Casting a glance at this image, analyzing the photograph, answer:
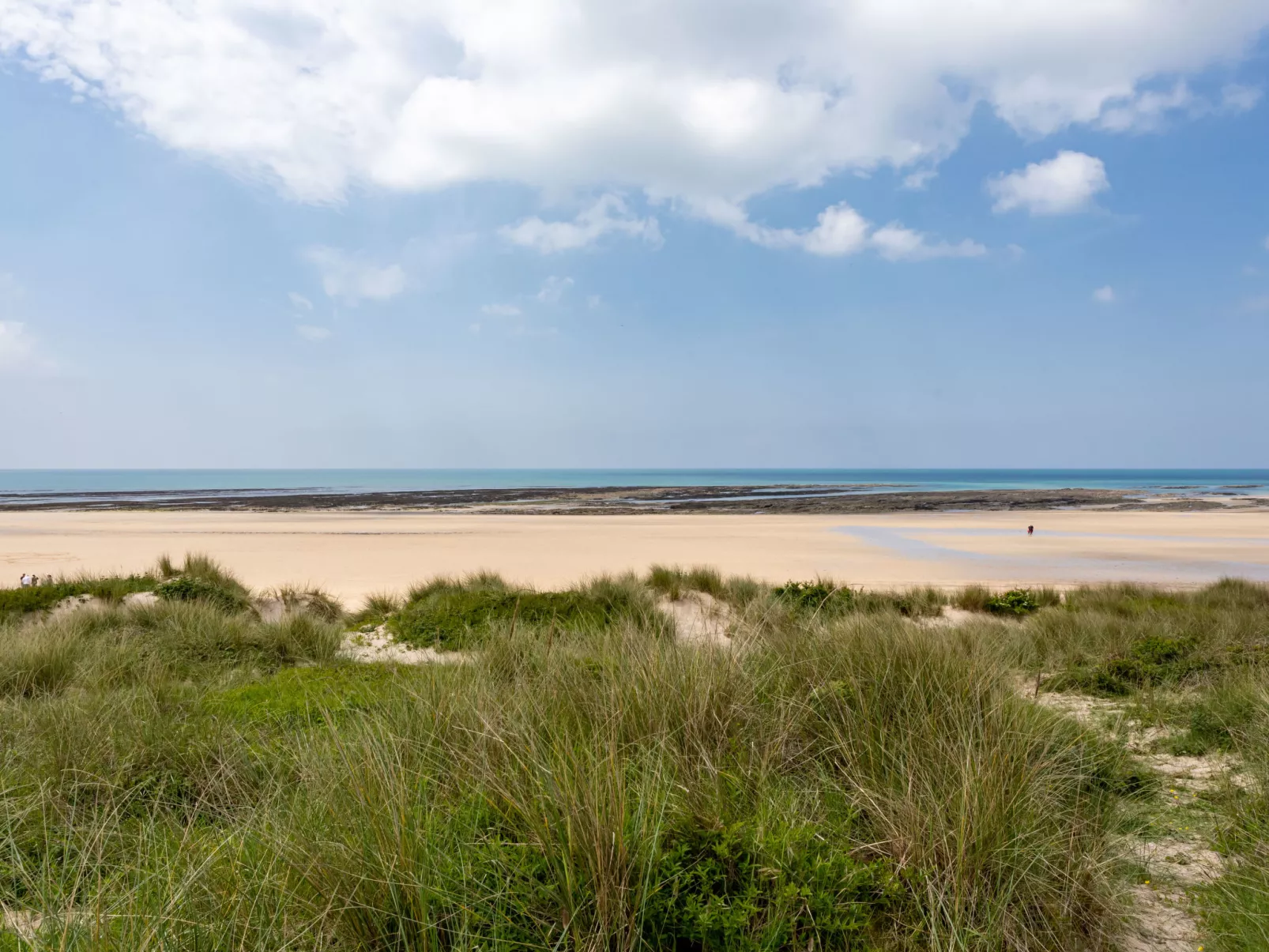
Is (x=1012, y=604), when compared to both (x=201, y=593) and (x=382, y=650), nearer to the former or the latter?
(x=382, y=650)

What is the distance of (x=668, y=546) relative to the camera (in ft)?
85.1

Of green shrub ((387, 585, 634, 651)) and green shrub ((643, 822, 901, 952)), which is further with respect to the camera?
green shrub ((387, 585, 634, 651))

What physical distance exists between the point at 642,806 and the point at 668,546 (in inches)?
921

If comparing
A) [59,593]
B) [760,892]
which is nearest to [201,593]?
[59,593]

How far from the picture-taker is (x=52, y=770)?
374 centimetres

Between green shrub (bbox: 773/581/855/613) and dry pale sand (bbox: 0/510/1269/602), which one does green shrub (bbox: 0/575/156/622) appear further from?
green shrub (bbox: 773/581/855/613)

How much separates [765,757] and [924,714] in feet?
3.35

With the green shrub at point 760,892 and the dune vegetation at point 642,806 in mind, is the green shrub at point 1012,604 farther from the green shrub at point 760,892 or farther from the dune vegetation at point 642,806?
the green shrub at point 760,892

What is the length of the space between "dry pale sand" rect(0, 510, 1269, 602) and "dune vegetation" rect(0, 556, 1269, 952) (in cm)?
1088

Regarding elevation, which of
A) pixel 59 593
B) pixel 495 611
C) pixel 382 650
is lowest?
pixel 382 650

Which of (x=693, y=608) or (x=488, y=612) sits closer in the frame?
(x=488, y=612)

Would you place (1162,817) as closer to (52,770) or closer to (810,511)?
(52,770)

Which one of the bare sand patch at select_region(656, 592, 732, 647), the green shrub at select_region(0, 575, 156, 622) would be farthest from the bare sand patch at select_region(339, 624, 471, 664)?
the green shrub at select_region(0, 575, 156, 622)

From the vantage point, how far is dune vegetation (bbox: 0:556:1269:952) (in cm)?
242
